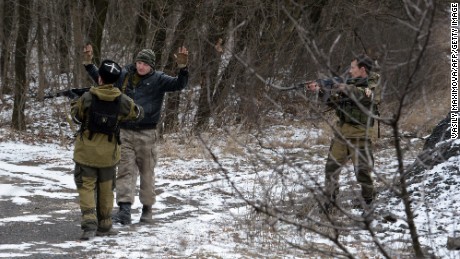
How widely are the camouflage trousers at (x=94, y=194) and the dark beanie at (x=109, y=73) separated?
32.5 inches

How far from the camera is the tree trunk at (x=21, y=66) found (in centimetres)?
1931

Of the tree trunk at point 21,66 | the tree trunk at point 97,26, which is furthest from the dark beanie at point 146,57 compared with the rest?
the tree trunk at point 21,66

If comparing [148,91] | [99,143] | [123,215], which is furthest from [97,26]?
[99,143]

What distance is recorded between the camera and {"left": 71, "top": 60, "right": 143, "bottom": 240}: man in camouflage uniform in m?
6.61

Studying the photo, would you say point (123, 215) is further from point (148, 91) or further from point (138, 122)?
point (148, 91)

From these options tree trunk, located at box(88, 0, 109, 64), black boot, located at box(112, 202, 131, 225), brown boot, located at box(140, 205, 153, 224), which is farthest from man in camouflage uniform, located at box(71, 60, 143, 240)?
tree trunk, located at box(88, 0, 109, 64)

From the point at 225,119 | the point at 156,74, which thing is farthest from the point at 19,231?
the point at 225,119

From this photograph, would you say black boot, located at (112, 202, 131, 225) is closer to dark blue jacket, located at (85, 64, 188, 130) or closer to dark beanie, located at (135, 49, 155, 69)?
dark blue jacket, located at (85, 64, 188, 130)

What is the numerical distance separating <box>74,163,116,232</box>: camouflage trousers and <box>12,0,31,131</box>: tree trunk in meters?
13.0

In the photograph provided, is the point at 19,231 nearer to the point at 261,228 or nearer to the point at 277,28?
the point at 261,228

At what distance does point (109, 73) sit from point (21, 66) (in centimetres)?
1411

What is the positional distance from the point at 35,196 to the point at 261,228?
11.7ft

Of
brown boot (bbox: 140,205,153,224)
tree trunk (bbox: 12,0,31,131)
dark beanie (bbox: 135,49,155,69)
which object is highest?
tree trunk (bbox: 12,0,31,131)

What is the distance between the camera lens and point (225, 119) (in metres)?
15.7
